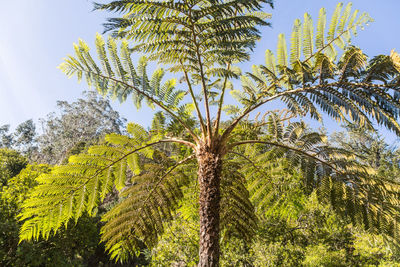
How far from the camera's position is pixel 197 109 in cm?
266

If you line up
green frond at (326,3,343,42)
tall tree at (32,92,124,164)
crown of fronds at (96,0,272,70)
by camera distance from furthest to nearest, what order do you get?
tall tree at (32,92,124,164), green frond at (326,3,343,42), crown of fronds at (96,0,272,70)

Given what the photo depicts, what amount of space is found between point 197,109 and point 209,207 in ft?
3.42

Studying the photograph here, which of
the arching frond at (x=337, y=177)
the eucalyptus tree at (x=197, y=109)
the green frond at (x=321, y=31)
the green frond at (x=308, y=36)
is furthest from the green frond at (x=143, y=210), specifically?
the green frond at (x=321, y=31)

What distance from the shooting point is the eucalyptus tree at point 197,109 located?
6.56 feet

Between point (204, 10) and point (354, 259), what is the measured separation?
954cm

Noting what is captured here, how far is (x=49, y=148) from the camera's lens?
95.0ft

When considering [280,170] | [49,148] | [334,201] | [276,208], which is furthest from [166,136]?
[49,148]

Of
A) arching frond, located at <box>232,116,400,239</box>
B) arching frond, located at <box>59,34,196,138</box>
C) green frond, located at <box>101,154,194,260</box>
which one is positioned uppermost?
arching frond, located at <box>59,34,196,138</box>

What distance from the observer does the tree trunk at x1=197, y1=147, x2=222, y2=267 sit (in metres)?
2.10

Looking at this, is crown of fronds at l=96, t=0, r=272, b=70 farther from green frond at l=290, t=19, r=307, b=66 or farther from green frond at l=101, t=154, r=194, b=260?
green frond at l=101, t=154, r=194, b=260

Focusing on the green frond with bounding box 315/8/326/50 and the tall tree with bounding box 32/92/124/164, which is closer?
the green frond with bounding box 315/8/326/50

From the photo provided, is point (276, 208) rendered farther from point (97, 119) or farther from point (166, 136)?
point (97, 119)

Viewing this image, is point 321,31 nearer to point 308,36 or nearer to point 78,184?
point 308,36

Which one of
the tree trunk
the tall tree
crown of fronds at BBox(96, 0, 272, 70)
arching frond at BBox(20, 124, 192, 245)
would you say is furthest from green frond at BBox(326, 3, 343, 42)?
the tall tree
